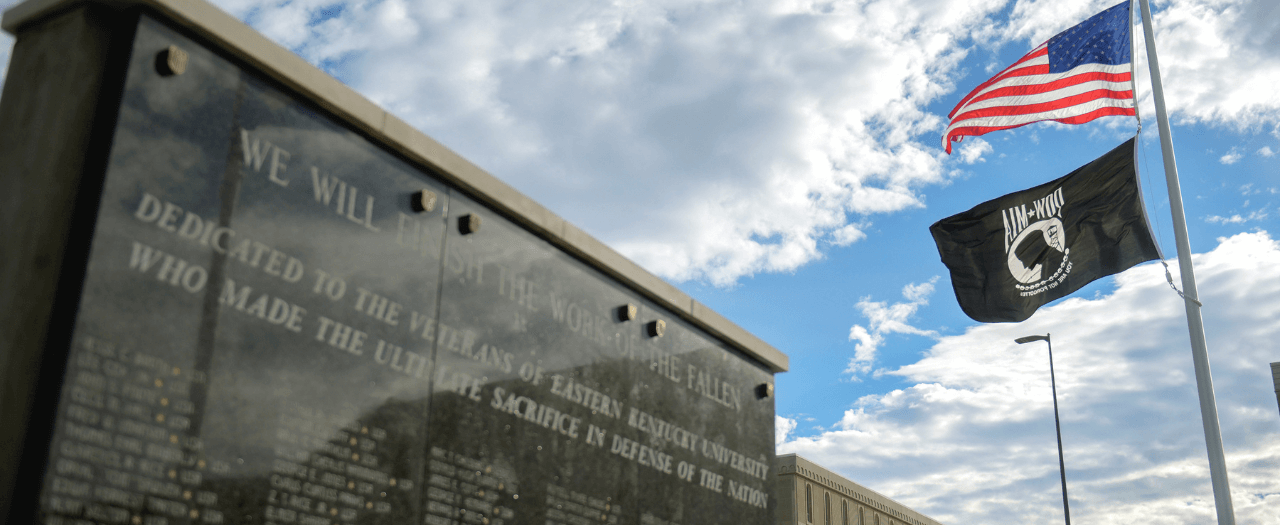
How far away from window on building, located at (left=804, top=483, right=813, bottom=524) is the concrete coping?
50.3 feet

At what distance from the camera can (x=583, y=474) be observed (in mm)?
7773

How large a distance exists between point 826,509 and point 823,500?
262mm

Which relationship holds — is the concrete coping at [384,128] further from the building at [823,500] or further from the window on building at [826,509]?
the window on building at [826,509]

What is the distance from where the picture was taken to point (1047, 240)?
12.6 metres

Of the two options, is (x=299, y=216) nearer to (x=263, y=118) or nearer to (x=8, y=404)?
(x=263, y=118)

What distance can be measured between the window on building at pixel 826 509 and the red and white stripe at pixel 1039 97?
13042 mm

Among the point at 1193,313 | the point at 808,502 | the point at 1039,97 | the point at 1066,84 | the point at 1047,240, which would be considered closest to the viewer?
the point at 1193,313

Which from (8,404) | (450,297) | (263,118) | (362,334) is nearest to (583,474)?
(450,297)

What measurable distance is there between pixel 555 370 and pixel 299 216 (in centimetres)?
254

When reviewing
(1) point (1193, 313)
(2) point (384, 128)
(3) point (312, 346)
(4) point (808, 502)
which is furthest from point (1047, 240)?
(4) point (808, 502)

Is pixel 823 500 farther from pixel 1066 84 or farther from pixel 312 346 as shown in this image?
pixel 312 346

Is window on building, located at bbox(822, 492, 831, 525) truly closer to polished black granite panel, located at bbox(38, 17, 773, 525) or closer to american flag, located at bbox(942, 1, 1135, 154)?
american flag, located at bbox(942, 1, 1135, 154)

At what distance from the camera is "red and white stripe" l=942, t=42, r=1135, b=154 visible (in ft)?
42.1

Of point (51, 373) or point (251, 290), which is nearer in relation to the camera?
point (51, 373)
